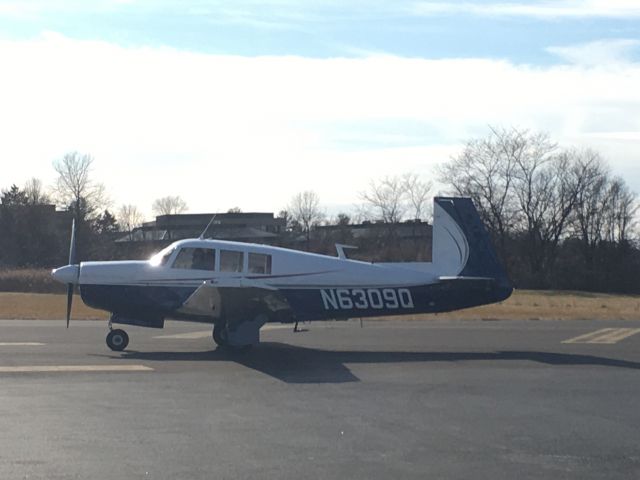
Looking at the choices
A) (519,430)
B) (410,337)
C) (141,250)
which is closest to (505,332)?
(410,337)

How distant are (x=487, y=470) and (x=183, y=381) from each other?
240 inches

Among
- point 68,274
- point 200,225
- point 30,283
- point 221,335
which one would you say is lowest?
point 221,335

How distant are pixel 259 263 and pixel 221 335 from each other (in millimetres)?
1529

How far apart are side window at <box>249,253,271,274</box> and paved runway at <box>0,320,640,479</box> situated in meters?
1.54

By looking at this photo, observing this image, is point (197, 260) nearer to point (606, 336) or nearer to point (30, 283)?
point (606, 336)

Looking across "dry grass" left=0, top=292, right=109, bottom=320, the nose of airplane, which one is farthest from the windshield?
"dry grass" left=0, top=292, right=109, bottom=320

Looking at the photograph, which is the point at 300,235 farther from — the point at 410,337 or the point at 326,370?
the point at 326,370

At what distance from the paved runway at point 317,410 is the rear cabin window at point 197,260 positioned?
1617mm

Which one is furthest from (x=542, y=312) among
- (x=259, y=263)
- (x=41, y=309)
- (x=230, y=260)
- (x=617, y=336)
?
(x=230, y=260)

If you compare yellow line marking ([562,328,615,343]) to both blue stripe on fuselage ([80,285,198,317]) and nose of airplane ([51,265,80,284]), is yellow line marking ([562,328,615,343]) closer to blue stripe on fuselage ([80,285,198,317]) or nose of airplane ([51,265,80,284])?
blue stripe on fuselage ([80,285,198,317])

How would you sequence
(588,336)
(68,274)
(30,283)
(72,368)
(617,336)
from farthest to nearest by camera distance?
(30,283)
(617,336)
(588,336)
(68,274)
(72,368)

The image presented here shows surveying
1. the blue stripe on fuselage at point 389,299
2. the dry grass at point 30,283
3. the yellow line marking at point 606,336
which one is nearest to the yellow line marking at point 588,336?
the yellow line marking at point 606,336

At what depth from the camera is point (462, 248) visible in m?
17.3

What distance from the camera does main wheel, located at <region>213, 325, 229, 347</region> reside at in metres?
16.3
